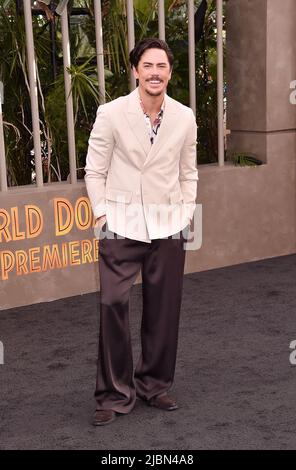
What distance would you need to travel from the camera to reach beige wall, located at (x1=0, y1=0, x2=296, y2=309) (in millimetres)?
6273

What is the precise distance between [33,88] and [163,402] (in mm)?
2623

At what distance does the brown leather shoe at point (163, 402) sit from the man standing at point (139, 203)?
7.0 inches

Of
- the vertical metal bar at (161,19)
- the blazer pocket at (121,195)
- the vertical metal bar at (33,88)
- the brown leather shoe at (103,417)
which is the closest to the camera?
the blazer pocket at (121,195)

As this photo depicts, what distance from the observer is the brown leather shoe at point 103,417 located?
3521 mm

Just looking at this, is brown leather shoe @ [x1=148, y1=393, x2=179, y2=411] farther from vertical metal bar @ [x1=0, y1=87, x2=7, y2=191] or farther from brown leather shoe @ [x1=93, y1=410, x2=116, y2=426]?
vertical metal bar @ [x1=0, y1=87, x2=7, y2=191]

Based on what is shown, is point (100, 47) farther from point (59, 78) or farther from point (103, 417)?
point (103, 417)

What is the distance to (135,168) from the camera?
336cm

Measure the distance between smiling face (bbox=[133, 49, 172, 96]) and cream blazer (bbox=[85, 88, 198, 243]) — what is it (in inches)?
4.4

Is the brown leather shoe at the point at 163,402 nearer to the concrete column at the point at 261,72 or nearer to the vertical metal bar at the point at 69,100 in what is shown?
the vertical metal bar at the point at 69,100

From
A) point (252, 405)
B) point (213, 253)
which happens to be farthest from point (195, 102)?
point (252, 405)

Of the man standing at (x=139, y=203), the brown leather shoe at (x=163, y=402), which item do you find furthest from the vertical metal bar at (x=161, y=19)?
the brown leather shoe at (x=163, y=402)

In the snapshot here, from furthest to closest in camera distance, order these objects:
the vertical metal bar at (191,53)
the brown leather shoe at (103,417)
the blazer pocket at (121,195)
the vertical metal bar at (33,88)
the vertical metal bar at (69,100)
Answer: the vertical metal bar at (191,53)
the vertical metal bar at (69,100)
the vertical metal bar at (33,88)
the brown leather shoe at (103,417)
the blazer pocket at (121,195)

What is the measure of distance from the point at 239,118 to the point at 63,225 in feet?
6.53

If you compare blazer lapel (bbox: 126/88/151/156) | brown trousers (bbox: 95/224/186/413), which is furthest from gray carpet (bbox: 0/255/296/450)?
blazer lapel (bbox: 126/88/151/156)
